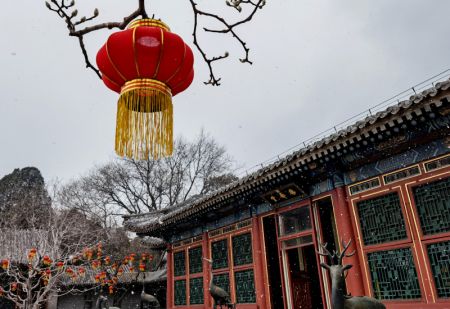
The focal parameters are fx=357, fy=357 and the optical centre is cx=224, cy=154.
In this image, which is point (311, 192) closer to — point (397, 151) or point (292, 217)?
point (292, 217)

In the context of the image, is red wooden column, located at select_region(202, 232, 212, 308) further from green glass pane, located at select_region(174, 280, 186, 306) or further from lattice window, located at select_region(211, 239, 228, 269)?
green glass pane, located at select_region(174, 280, 186, 306)

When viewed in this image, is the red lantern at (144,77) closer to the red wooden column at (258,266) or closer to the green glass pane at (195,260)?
the red wooden column at (258,266)

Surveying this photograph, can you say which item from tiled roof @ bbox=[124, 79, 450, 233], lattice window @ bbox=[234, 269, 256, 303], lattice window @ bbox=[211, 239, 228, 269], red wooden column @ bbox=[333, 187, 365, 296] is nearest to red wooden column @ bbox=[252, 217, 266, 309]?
lattice window @ bbox=[234, 269, 256, 303]

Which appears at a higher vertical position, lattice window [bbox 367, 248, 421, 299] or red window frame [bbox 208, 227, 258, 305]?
red window frame [bbox 208, 227, 258, 305]

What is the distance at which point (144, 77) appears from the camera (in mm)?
2484

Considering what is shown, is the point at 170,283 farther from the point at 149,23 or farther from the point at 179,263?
the point at 149,23

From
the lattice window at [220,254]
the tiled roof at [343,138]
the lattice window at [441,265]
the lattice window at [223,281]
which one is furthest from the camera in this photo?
the lattice window at [220,254]

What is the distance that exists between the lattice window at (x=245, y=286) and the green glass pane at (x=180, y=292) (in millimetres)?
2613

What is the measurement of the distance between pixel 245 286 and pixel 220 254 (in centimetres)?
123

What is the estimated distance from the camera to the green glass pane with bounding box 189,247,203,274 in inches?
390

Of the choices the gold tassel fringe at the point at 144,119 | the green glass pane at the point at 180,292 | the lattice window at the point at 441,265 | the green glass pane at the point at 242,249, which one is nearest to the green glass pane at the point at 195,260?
the green glass pane at the point at 180,292

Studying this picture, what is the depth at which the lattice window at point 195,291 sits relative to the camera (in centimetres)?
962

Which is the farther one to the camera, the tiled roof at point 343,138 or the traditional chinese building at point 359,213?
the traditional chinese building at point 359,213

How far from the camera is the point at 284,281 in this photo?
7414 millimetres
